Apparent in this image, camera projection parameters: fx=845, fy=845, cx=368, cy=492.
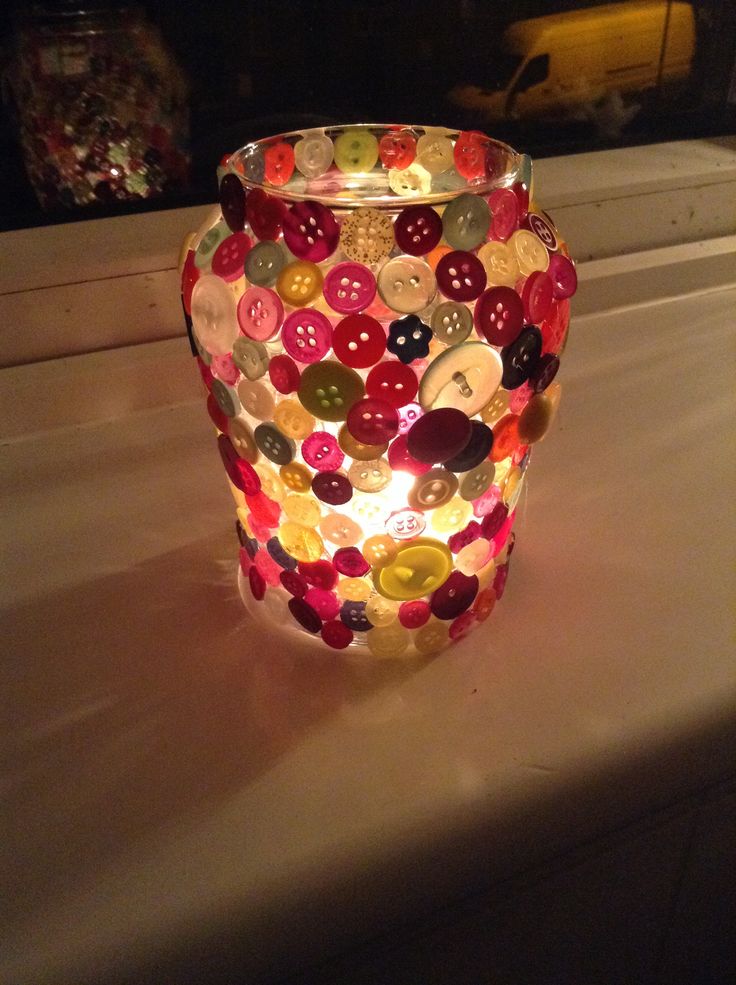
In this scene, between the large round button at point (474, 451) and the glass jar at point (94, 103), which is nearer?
the large round button at point (474, 451)

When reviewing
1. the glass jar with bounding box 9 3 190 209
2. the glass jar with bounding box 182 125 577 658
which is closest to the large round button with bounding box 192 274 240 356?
the glass jar with bounding box 182 125 577 658

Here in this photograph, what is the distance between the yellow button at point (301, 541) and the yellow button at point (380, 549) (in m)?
0.03

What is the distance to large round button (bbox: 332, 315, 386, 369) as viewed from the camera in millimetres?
379

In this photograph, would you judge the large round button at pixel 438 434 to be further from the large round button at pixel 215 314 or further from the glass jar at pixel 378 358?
the large round button at pixel 215 314

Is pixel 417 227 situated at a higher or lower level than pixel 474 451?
higher

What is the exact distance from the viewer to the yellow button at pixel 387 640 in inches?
18.6

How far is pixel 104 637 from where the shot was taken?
0.50 meters

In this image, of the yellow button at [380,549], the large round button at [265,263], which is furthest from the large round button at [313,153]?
the yellow button at [380,549]

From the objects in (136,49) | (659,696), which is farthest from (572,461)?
(136,49)

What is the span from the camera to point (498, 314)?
391 mm

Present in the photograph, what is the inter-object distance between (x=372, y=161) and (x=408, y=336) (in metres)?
0.16

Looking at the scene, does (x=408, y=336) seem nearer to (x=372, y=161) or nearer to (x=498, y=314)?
(x=498, y=314)

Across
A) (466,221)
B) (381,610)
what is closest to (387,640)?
(381,610)

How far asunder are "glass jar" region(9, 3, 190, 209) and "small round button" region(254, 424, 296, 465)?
0.42 meters
